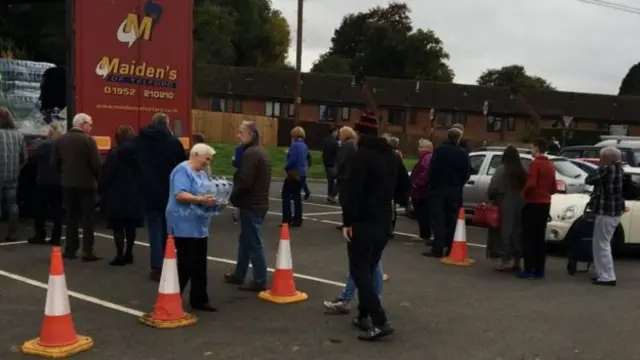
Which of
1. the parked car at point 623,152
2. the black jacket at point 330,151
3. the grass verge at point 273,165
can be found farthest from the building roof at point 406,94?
the black jacket at point 330,151

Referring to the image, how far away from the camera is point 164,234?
8.35 meters

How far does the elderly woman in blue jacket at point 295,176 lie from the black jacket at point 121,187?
13.7 feet

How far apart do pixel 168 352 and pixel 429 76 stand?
258 ft

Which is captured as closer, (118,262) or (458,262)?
(118,262)

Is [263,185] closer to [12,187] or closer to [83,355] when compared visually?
[83,355]

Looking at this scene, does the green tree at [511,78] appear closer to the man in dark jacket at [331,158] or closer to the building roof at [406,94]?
the building roof at [406,94]

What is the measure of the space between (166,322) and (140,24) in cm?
640

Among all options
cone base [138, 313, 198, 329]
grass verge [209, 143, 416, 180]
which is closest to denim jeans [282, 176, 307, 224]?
cone base [138, 313, 198, 329]

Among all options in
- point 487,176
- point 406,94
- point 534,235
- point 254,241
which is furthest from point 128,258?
point 406,94

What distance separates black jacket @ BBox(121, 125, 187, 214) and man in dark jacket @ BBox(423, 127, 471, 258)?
13.3 feet

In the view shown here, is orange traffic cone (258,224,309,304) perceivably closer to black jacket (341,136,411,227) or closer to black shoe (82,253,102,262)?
black jacket (341,136,411,227)

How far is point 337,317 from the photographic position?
6.89 meters

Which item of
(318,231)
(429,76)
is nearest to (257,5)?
(429,76)

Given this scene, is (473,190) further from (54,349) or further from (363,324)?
(54,349)
